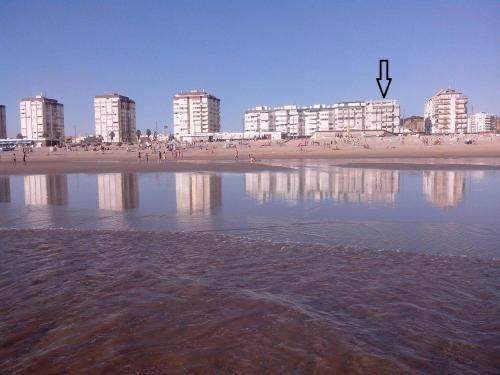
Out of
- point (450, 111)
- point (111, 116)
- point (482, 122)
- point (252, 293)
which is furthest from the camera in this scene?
point (482, 122)

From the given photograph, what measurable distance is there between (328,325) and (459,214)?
7080mm

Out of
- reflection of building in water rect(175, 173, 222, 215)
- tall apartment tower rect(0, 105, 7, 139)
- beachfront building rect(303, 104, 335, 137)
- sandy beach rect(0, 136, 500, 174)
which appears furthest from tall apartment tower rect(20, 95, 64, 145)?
reflection of building in water rect(175, 173, 222, 215)

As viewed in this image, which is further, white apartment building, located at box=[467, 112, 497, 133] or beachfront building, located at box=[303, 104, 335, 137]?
white apartment building, located at box=[467, 112, 497, 133]

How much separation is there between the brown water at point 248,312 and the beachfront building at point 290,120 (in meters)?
143

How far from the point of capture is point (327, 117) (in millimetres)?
141375

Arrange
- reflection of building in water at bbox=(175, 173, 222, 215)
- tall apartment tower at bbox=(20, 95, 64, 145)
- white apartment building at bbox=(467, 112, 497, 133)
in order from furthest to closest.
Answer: white apartment building at bbox=(467, 112, 497, 133) → tall apartment tower at bbox=(20, 95, 64, 145) → reflection of building in water at bbox=(175, 173, 222, 215)

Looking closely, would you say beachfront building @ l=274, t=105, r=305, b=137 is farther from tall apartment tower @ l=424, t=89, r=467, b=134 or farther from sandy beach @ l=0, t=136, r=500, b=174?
sandy beach @ l=0, t=136, r=500, b=174

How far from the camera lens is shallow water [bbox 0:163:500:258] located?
7344 millimetres

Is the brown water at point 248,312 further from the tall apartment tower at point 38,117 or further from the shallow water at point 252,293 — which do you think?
the tall apartment tower at point 38,117

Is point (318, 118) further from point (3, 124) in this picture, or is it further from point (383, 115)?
point (3, 124)

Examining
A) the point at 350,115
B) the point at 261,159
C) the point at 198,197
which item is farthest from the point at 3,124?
the point at 198,197

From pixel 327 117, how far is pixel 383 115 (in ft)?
59.2

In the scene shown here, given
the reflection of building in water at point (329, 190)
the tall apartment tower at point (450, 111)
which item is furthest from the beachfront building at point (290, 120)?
the reflection of building in water at point (329, 190)

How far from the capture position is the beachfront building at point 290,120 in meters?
148
